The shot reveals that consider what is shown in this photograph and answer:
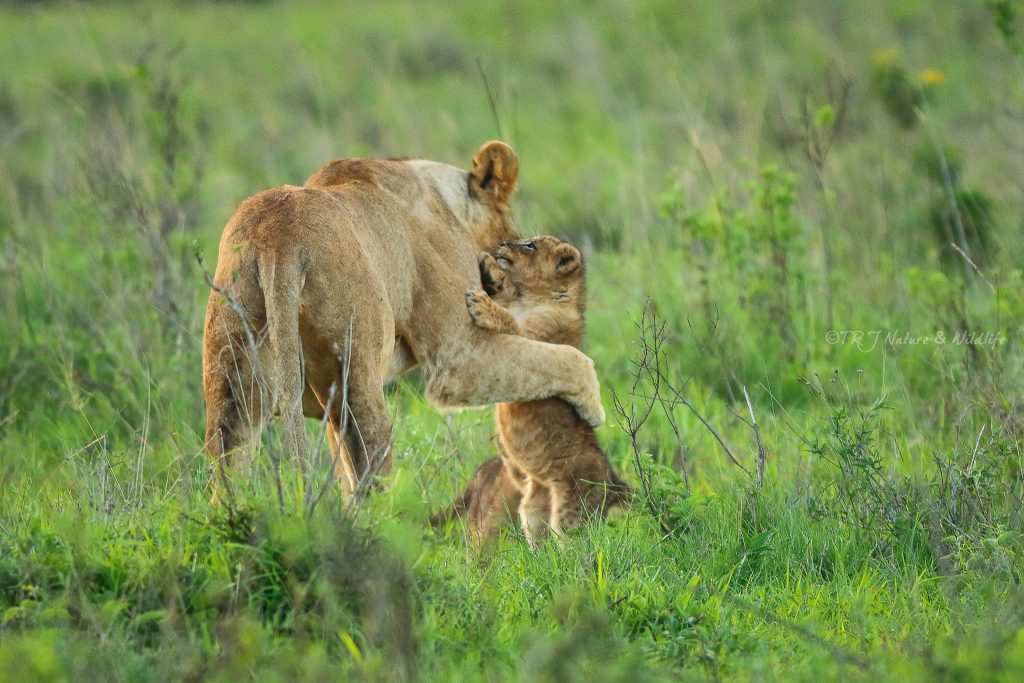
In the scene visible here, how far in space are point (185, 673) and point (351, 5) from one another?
Result: 17066 millimetres

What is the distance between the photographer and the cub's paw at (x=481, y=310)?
15.2 feet

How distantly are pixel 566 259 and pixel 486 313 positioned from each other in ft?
3.51

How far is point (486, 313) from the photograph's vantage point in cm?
467

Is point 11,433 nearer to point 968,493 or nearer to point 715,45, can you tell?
point 968,493

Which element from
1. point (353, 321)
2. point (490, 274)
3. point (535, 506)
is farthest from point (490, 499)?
point (353, 321)

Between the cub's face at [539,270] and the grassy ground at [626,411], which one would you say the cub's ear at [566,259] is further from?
the grassy ground at [626,411]

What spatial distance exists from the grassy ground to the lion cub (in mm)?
215

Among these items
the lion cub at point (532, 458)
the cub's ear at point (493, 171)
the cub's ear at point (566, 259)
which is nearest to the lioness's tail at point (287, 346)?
the lion cub at point (532, 458)

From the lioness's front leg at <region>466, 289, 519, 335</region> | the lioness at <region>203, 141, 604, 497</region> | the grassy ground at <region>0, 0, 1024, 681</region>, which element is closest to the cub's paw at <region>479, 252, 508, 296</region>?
the lioness at <region>203, 141, 604, 497</region>

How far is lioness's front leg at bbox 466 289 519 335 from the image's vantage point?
465cm

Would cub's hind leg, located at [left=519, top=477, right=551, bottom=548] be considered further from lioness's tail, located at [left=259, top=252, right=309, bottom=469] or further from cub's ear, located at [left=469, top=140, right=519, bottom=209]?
lioness's tail, located at [left=259, top=252, right=309, bottom=469]

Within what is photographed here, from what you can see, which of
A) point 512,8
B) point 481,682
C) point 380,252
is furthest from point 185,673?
point 512,8

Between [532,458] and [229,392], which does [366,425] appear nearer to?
[229,392]

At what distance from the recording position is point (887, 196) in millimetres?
8523
